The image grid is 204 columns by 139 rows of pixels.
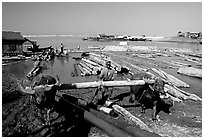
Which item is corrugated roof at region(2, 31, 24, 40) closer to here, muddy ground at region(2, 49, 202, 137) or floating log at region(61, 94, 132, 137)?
muddy ground at region(2, 49, 202, 137)

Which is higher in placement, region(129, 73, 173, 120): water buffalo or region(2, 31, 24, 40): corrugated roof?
region(2, 31, 24, 40): corrugated roof

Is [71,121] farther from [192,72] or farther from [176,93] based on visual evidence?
[192,72]

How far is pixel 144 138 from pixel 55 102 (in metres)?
5.16

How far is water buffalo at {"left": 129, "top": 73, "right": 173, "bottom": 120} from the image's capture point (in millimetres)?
9062

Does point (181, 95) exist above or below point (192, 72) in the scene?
below

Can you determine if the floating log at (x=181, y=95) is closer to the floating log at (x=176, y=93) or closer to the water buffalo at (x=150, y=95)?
the floating log at (x=176, y=93)

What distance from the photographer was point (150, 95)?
9.55 meters

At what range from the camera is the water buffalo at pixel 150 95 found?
9.06 meters

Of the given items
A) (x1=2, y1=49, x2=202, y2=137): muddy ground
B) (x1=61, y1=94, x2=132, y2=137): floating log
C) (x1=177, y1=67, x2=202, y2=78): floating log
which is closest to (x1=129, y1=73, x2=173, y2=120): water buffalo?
(x1=2, y1=49, x2=202, y2=137): muddy ground

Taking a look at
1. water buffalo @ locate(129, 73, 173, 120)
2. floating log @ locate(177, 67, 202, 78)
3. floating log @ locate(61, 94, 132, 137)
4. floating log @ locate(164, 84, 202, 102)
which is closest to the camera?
floating log @ locate(61, 94, 132, 137)

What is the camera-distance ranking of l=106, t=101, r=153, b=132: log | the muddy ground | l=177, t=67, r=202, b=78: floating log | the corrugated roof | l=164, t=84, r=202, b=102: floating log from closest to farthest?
1. the muddy ground
2. l=106, t=101, r=153, b=132: log
3. l=164, t=84, r=202, b=102: floating log
4. l=177, t=67, r=202, b=78: floating log
5. the corrugated roof

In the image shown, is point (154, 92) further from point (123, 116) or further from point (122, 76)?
point (122, 76)

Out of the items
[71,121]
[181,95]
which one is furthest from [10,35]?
[181,95]

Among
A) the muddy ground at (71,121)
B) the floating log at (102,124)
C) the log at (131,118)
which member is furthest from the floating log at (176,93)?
the floating log at (102,124)
